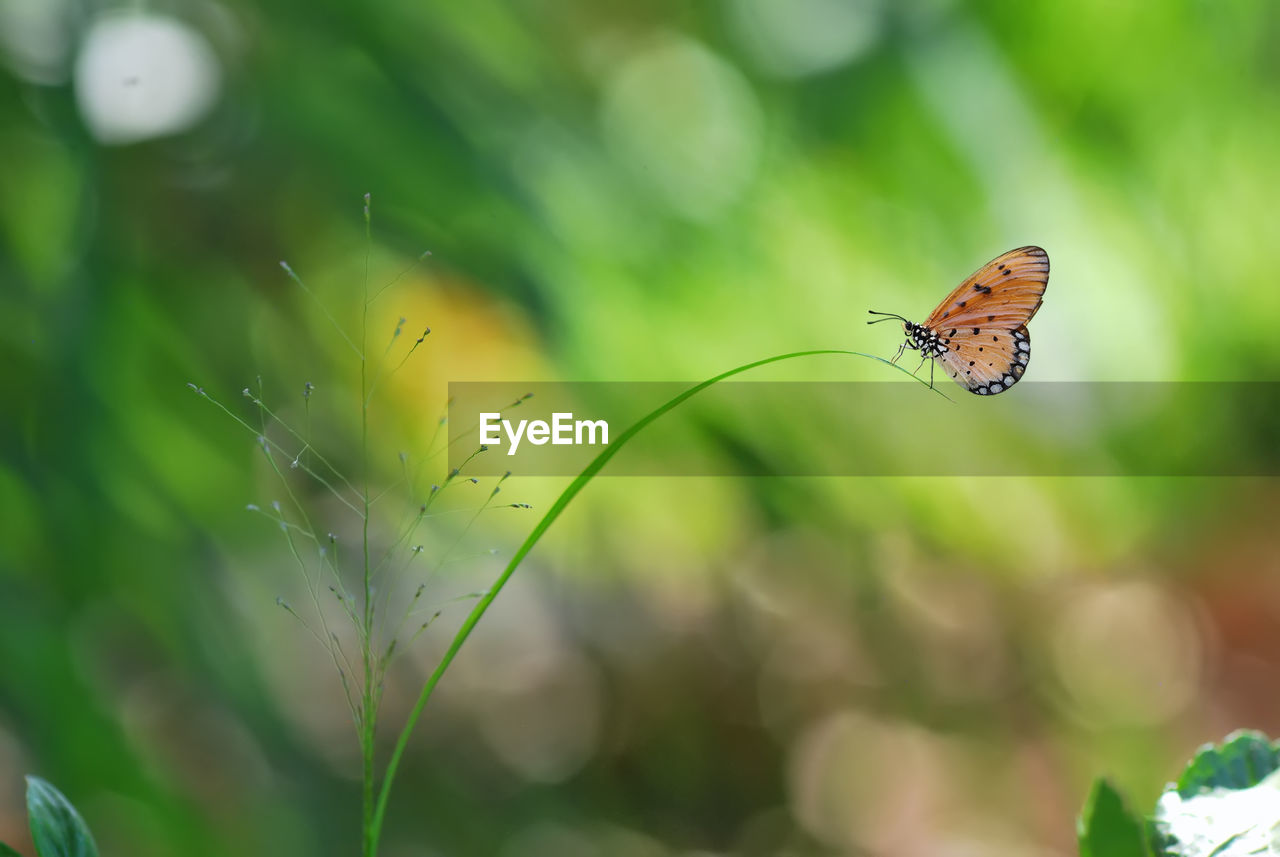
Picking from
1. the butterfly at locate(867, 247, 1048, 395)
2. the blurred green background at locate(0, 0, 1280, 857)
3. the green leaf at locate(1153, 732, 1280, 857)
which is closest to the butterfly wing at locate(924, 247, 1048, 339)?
the butterfly at locate(867, 247, 1048, 395)

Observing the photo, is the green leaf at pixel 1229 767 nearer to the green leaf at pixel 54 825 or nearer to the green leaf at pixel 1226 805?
the green leaf at pixel 1226 805

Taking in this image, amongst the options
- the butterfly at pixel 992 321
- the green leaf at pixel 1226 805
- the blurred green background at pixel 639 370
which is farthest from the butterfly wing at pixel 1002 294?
the blurred green background at pixel 639 370

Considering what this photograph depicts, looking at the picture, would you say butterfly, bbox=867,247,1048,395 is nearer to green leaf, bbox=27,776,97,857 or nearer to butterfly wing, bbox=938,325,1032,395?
butterfly wing, bbox=938,325,1032,395

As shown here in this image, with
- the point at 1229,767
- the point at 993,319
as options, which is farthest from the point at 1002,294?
the point at 1229,767

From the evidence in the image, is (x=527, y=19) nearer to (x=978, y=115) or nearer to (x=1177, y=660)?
(x=978, y=115)

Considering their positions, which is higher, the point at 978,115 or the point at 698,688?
the point at 978,115

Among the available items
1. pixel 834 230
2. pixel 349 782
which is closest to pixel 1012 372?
pixel 834 230
